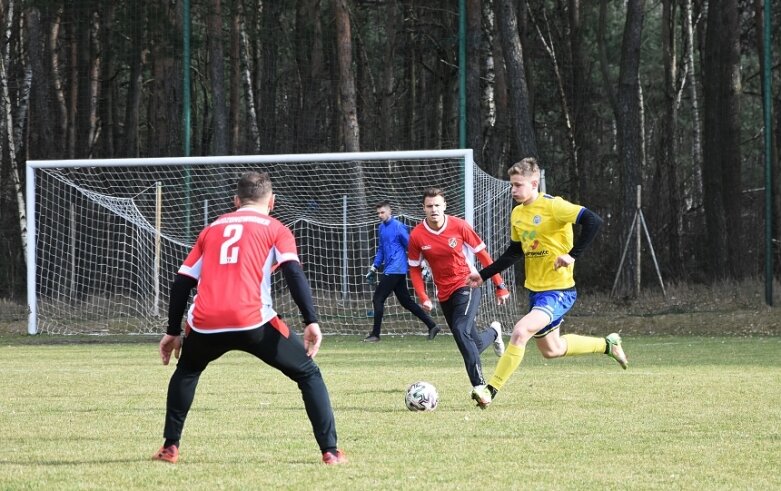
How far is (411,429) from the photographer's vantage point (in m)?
7.95

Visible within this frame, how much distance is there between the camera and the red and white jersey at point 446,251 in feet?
34.9

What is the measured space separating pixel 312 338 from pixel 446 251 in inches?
181

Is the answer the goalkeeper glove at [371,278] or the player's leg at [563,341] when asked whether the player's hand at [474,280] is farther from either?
the goalkeeper glove at [371,278]

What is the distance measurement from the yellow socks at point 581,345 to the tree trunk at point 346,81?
13.7m

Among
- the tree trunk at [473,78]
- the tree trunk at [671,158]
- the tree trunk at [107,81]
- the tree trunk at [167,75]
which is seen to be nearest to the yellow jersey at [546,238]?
the tree trunk at [473,78]

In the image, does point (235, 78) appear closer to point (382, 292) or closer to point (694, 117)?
point (694, 117)

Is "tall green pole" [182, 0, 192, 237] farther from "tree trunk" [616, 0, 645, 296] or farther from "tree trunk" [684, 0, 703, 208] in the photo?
"tree trunk" [684, 0, 703, 208]

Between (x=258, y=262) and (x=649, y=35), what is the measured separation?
38663 mm

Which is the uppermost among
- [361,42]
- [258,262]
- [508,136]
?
[361,42]

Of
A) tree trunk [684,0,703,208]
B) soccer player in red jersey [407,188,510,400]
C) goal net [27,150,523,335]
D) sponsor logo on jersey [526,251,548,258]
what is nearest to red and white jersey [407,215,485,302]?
soccer player in red jersey [407,188,510,400]

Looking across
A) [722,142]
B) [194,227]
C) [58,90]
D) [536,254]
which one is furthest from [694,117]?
[536,254]

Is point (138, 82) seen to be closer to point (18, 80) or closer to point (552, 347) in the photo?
point (18, 80)

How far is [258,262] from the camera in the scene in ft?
20.7

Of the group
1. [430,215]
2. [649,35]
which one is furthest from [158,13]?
[649,35]
